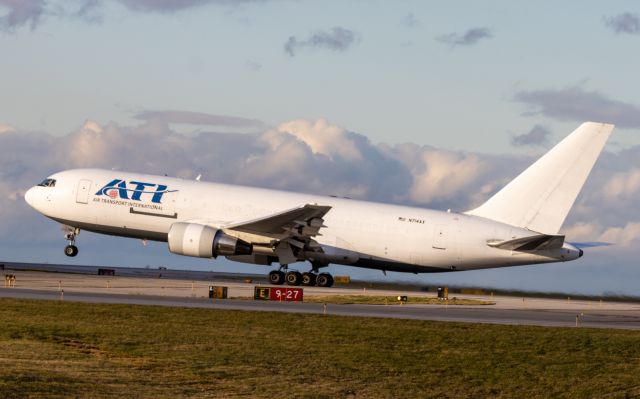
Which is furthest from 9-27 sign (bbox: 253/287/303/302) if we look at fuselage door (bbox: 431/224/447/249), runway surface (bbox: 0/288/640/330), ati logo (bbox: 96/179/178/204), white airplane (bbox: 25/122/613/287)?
ati logo (bbox: 96/179/178/204)

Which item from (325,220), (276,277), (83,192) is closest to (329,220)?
(325,220)

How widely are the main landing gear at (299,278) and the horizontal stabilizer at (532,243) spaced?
10.9 meters

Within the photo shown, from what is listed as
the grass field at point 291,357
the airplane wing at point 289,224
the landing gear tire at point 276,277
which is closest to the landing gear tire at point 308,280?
the landing gear tire at point 276,277

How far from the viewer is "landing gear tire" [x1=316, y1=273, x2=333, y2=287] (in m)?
60.6

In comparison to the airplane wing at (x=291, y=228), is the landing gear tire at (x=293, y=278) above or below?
below

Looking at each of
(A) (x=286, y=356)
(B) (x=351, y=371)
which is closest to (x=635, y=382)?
(B) (x=351, y=371)

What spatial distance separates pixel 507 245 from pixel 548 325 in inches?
584

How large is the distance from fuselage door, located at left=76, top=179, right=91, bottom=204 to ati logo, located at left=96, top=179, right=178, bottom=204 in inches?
44.7

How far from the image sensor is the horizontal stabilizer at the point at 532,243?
52.4m

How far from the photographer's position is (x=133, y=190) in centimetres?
5834

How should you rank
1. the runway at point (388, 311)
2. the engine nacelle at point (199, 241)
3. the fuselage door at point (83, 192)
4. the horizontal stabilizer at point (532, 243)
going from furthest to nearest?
the fuselage door at point (83, 192) → the engine nacelle at point (199, 241) → the horizontal stabilizer at point (532, 243) → the runway at point (388, 311)

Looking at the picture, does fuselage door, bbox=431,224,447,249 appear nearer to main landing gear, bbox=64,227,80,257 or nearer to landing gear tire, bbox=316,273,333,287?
landing gear tire, bbox=316,273,333,287

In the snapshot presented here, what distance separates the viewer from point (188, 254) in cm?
5606

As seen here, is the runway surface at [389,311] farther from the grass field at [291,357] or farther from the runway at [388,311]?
the grass field at [291,357]
